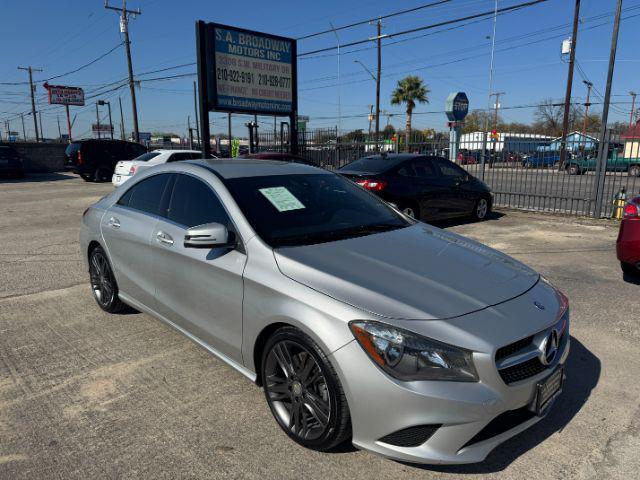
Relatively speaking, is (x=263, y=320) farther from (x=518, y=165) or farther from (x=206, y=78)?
(x=518, y=165)

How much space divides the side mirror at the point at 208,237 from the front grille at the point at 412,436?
143cm

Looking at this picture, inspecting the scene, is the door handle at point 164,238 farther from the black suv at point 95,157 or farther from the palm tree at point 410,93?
the palm tree at point 410,93

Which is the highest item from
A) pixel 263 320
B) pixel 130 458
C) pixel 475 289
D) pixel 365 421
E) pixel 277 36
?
pixel 277 36

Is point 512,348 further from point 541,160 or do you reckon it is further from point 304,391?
point 541,160

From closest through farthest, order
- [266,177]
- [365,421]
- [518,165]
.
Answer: [365,421]
[266,177]
[518,165]

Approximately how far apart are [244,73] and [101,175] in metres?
13.3

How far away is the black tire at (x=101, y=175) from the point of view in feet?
67.9

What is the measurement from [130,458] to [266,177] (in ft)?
6.65

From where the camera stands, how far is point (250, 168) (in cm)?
372

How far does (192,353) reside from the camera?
3.77 metres

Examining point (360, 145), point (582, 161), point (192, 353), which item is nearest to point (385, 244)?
point (192, 353)

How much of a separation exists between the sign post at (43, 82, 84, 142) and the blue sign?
4246 centimetres

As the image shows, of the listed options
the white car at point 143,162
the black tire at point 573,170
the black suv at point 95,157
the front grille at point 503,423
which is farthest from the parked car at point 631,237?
the black suv at point 95,157

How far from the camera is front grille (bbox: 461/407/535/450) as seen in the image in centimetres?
217
